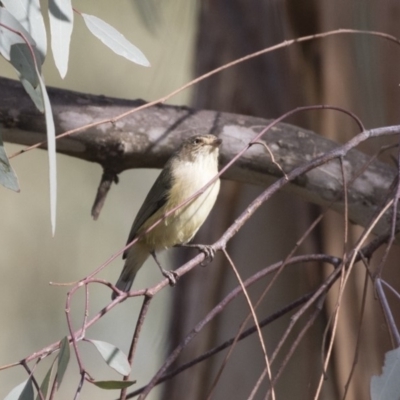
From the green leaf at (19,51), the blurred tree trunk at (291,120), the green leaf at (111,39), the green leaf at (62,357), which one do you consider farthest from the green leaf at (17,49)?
the blurred tree trunk at (291,120)

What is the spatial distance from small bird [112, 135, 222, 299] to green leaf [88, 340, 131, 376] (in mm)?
857

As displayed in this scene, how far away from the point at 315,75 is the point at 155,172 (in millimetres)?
3381

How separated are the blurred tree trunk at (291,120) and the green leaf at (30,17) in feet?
4.19

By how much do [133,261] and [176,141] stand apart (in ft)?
1.86

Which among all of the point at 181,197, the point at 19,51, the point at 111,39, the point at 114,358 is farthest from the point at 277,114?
the point at 114,358

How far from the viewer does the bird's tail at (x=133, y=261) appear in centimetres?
248

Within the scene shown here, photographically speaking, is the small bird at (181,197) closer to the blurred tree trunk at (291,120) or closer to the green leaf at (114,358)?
the blurred tree trunk at (291,120)

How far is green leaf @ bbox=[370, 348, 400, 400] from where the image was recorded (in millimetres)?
1119

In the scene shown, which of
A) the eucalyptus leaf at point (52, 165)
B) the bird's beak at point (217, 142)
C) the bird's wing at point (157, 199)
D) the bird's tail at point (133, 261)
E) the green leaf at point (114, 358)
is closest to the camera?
the eucalyptus leaf at point (52, 165)

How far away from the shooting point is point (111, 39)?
138cm

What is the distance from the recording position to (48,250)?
239 inches

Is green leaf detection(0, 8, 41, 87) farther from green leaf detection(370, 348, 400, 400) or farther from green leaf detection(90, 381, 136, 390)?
green leaf detection(370, 348, 400, 400)

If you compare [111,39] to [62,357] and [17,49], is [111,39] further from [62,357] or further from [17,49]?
[62,357]

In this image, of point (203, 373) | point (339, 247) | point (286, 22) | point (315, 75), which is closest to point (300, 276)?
point (339, 247)
